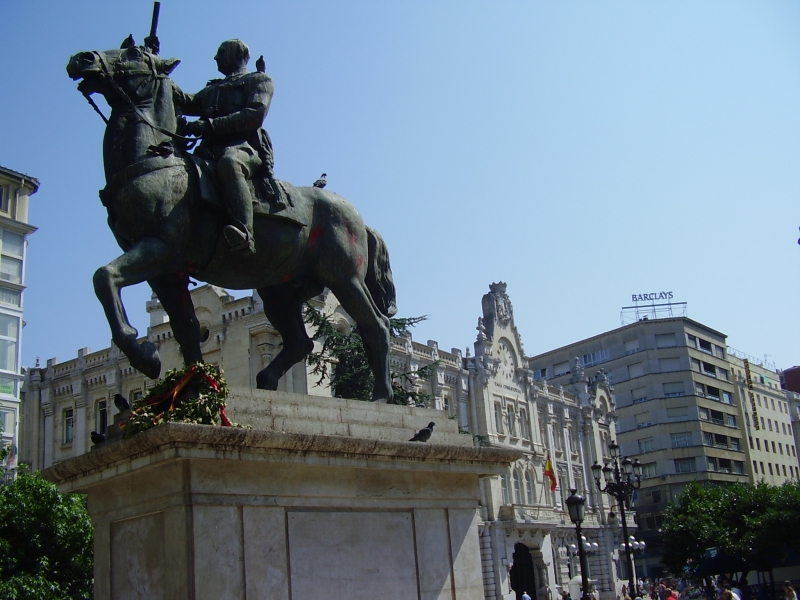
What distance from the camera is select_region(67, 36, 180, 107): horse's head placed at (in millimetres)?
7059

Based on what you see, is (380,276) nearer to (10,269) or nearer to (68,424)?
(10,269)

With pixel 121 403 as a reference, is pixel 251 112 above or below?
above

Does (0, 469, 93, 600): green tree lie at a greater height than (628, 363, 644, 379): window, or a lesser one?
lesser

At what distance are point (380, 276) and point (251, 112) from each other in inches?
79.4

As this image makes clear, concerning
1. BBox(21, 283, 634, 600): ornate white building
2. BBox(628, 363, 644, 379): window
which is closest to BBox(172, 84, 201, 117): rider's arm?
BBox(21, 283, 634, 600): ornate white building

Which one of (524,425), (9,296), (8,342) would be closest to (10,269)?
(9,296)

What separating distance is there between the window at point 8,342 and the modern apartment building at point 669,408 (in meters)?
A: 48.9

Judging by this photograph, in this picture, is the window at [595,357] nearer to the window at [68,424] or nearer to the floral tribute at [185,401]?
the window at [68,424]

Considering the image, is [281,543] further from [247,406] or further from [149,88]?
[149,88]

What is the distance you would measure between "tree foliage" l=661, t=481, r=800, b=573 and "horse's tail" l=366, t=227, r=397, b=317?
3324 cm

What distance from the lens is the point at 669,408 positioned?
7625 cm

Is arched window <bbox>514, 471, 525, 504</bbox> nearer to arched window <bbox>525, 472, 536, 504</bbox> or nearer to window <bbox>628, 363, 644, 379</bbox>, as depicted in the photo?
arched window <bbox>525, 472, 536, 504</bbox>

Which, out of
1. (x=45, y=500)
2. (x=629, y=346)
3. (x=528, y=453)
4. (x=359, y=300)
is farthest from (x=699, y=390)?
(x=359, y=300)

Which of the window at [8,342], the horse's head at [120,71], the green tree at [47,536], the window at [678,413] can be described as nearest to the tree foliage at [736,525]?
the green tree at [47,536]
